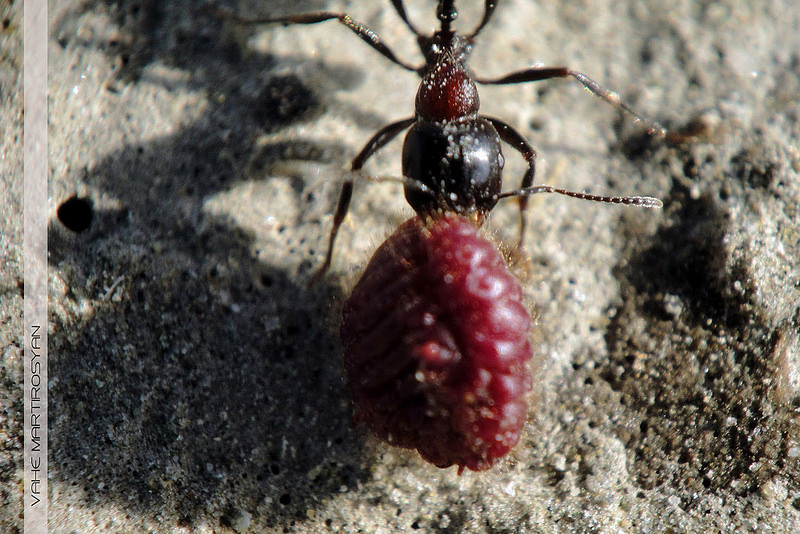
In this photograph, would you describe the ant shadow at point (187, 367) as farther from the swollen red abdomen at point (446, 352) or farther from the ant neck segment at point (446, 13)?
the ant neck segment at point (446, 13)

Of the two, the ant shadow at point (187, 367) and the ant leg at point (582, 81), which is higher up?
the ant leg at point (582, 81)

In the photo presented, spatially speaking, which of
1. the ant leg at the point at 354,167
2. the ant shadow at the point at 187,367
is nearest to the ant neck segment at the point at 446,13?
the ant leg at the point at 354,167

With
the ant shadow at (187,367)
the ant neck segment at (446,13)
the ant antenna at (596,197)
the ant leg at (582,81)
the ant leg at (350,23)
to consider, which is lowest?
the ant shadow at (187,367)

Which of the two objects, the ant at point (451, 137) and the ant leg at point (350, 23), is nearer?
the ant at point (451, 137)

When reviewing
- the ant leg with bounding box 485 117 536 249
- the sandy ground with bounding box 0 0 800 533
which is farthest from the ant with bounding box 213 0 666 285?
the sandy ground with bounding box 0 0 800 533

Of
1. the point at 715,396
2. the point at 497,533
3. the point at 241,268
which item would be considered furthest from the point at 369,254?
the point at 715,396

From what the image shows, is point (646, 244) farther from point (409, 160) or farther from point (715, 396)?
point (409, 160)

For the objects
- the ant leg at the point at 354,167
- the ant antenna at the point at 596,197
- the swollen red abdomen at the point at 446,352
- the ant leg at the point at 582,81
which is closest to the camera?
the swollen red abdomen at the point at 446,352
